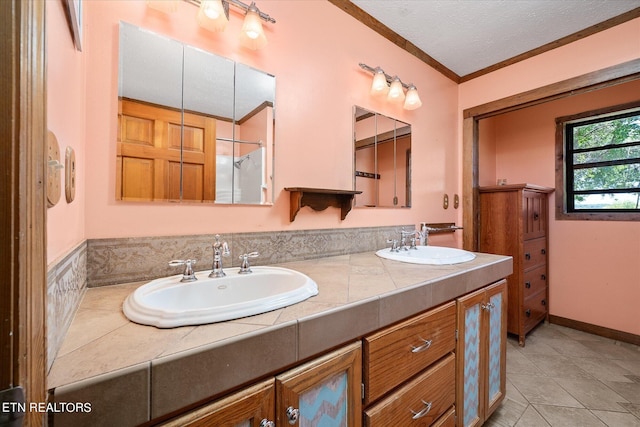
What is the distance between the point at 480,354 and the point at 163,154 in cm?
168

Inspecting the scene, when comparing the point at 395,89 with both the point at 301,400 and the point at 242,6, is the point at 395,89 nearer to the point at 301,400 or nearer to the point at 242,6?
the point at 242,6

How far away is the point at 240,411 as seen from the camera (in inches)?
22.8

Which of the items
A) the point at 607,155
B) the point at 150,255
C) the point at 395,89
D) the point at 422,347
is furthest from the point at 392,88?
the point at 607,155

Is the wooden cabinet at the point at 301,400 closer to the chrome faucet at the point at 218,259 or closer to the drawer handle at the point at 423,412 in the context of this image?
the drawer handle at the point at 423,412

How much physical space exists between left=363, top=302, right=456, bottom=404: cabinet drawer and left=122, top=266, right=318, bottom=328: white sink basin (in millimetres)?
271

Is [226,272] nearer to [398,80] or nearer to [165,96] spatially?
[165,96]

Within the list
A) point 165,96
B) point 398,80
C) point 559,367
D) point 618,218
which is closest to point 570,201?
point 618,218

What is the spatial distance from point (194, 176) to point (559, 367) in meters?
2.70

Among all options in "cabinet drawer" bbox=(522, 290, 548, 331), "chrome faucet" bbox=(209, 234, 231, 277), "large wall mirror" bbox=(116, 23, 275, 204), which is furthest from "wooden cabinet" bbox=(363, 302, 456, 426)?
"cabinet drawer" bbox=(522, 290, 548, 331)

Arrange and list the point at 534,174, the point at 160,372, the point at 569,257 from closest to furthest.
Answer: the point at 160,372
the point at 569,257
the point at 534,174

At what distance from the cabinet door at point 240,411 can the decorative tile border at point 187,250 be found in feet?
2.09

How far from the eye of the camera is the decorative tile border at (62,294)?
48 cm

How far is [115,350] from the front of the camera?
51 cm

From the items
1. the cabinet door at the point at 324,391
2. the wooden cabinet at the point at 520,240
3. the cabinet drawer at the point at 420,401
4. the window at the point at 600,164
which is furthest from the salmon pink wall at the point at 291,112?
the window at the point at 600,164
